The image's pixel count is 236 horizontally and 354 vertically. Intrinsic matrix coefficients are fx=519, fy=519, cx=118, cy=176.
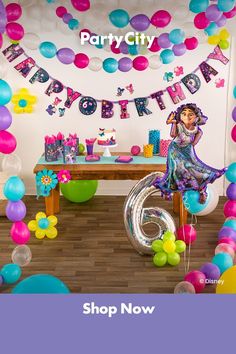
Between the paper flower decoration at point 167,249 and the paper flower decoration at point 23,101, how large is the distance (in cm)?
222

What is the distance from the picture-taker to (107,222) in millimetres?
5066

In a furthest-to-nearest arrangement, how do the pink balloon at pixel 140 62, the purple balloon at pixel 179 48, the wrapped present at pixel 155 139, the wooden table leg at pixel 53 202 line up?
1. the wrapped present at pixel 155 139
2. the wooden table leg at pixel 53 202
3. the pink balloon at pixel 140 62
4. the purple balloon at pixel 179 48

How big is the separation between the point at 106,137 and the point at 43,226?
45.7 inches

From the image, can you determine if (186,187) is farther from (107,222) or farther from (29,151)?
(29,151)

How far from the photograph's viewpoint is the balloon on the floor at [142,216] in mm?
4016

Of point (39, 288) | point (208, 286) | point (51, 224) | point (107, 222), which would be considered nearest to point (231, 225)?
point (208, 286)

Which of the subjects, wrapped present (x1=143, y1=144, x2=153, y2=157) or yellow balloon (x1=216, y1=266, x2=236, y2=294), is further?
wrapped present (x1=143, y1=144, x2=153, y2=157)

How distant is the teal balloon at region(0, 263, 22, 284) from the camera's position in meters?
3.81

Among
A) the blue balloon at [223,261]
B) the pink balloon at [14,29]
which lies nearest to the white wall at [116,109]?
the pink balloon at [14,29]

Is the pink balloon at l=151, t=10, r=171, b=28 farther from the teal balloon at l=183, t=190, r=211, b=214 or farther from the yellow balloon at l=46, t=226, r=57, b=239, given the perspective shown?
the yellow balloon at l=46, t=226, r=57, b=239

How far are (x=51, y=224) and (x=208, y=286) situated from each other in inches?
62.5

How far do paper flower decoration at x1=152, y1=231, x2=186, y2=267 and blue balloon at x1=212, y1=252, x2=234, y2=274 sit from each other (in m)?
0.37

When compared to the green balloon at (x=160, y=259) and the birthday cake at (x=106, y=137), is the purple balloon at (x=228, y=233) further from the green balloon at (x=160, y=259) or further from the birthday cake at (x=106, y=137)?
the birthday cake at (x=106, y=137)

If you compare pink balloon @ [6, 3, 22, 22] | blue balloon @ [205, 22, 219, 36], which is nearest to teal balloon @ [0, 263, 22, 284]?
pink balloon @ [6, 3, 22, 22]
